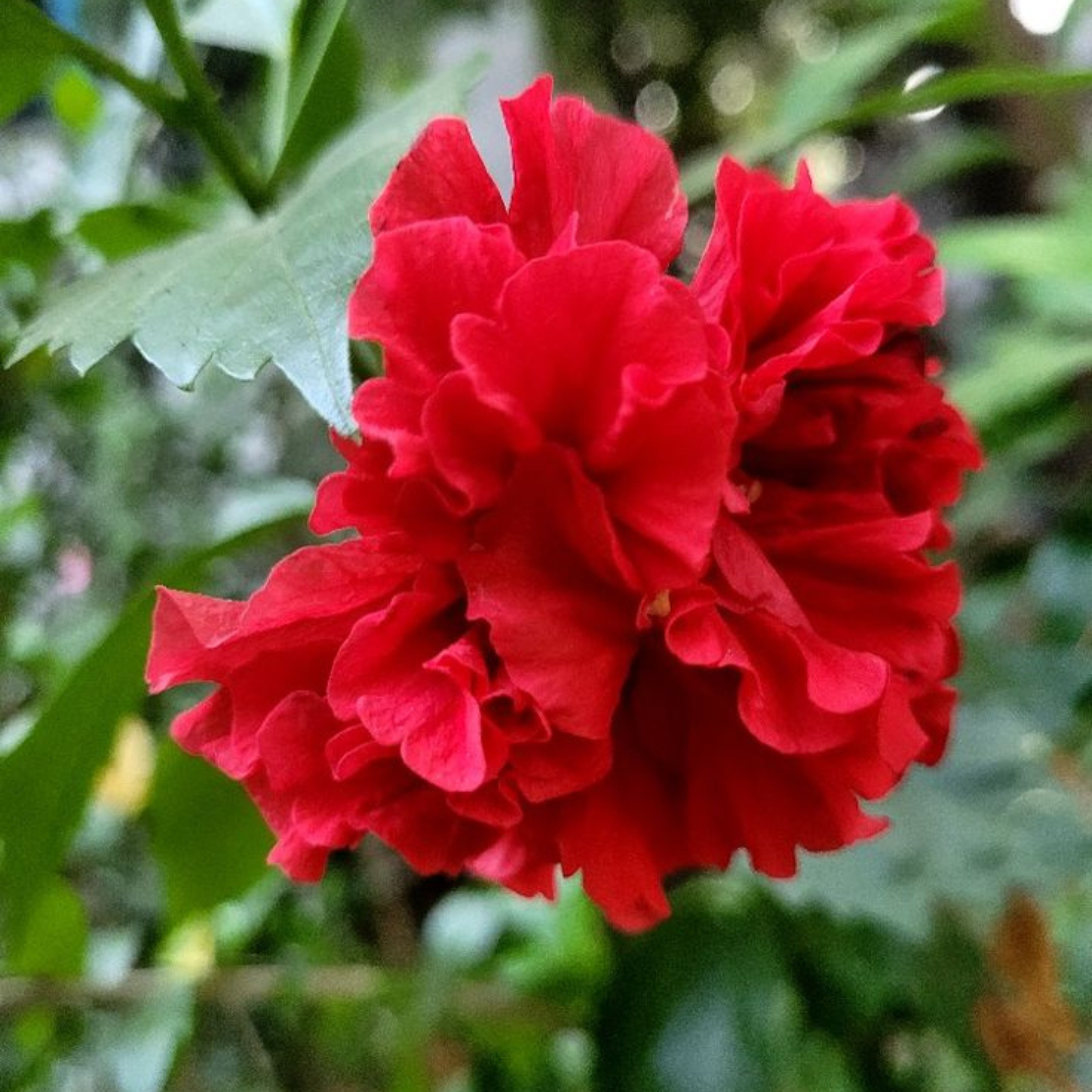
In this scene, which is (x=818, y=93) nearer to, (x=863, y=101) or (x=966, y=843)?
(x=863, y=101)

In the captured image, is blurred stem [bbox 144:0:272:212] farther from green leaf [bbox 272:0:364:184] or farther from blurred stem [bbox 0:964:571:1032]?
blurred stem [bbox 0:964:571:1032]

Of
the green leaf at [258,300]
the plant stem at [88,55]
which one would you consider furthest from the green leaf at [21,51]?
the green leaf at [258,300]

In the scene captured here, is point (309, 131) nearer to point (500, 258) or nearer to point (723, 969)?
point (500, 258)

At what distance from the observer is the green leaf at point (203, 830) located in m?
0.54

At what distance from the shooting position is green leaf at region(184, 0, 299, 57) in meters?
0.53

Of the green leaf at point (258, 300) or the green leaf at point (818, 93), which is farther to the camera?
the green leaf at point (818, 93)

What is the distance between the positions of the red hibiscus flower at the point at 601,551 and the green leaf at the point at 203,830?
25 centimetres

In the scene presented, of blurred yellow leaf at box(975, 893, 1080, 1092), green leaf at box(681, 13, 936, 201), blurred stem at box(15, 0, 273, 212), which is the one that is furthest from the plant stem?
blurred yellow leaf at box(975, 893, 1080, 1092)

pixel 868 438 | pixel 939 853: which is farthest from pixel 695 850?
pixel 939 853

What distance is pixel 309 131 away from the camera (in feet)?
1.79

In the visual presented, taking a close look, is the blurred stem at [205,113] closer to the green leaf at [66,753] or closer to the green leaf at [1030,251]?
the green leaf at [66,753]

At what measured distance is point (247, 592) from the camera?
867 millimetres

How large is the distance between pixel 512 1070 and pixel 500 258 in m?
0.66

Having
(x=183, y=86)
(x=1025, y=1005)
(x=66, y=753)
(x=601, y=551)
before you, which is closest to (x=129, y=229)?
→ (x=183, y=86)
